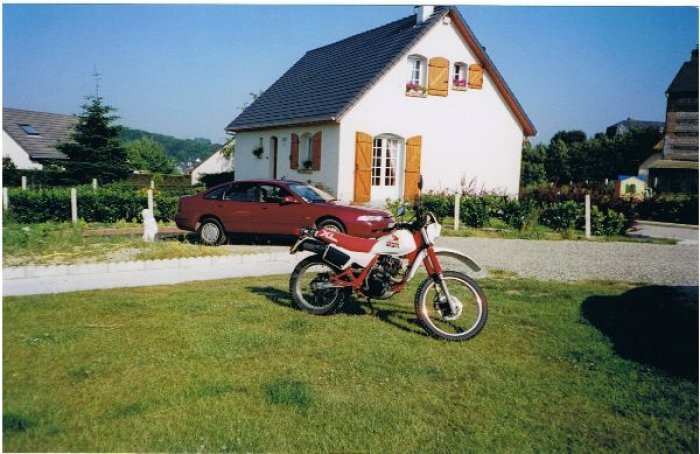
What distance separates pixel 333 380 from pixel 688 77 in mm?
3919

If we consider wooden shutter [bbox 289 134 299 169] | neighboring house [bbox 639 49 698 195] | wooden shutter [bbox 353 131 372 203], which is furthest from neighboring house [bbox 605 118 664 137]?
wooden shutter [bbox 289 134 299 169]

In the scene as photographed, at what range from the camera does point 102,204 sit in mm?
11227

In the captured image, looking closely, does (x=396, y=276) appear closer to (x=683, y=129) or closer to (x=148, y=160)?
(x=683, y=129)

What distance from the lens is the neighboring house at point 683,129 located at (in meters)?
4.33

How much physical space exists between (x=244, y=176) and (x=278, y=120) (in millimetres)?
4182

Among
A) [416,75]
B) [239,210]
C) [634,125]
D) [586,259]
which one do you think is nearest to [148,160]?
[239,210]

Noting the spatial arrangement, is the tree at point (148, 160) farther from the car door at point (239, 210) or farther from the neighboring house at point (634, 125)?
the neighboring house at point (634, 125)

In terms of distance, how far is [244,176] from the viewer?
70.5ft

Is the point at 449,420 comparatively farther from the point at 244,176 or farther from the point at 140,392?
the point at 244,176

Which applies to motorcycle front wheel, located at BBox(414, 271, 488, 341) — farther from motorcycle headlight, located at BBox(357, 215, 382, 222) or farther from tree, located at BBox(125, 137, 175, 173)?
tree, located at BBox(125, 137, 175, 173)

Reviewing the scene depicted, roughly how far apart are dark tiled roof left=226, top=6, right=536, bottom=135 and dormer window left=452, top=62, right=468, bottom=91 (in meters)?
0.64

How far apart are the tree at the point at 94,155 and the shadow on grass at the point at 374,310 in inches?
272

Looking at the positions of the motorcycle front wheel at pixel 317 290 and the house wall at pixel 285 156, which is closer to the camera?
the motorcycle front wheel at pixel 317 290

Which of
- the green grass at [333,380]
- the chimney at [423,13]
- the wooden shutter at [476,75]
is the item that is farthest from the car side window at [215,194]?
the wooden shutter at [476,75]
